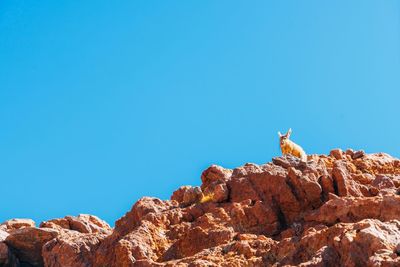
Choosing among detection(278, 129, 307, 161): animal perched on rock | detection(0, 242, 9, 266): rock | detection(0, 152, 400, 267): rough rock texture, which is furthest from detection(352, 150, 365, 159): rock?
detection(0, 242, 9, 266): rock

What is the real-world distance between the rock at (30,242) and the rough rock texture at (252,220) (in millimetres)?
270

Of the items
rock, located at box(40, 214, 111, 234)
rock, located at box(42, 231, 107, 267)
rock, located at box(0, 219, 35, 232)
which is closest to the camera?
rock, located at box(42, 231, 107, 267)

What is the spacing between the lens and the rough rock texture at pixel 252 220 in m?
22.2

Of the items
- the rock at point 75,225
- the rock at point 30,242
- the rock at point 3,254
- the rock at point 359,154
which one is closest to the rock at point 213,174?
the rock at point 75,225

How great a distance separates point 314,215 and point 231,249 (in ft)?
13.7

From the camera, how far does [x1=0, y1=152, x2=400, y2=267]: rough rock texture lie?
22188 millimetres

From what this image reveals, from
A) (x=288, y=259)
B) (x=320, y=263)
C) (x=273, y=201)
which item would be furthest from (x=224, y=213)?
(x=320, y=263)

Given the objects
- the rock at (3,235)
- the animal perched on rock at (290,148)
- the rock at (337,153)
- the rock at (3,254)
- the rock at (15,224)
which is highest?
the animal perched on rock at (290,148)

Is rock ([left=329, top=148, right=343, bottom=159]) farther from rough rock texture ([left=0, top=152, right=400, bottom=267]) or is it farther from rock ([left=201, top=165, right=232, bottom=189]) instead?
rock ([left=201, top=165, right=232, bottom=189])

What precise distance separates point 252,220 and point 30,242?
44.4 ft

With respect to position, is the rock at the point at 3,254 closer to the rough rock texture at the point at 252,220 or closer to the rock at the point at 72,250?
the rough rock texture at the point at 252,220

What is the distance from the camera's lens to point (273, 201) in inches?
1102

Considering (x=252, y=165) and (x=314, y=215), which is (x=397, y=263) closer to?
(x=314, y=215)

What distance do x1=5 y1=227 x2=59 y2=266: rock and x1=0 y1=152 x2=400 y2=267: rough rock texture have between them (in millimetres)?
270
